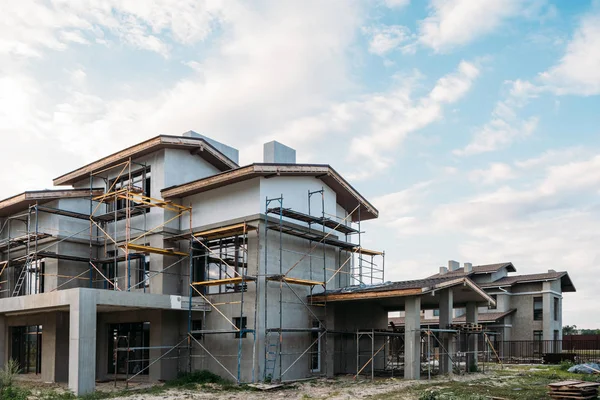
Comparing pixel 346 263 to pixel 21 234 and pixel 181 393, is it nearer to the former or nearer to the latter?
pixel 181 393

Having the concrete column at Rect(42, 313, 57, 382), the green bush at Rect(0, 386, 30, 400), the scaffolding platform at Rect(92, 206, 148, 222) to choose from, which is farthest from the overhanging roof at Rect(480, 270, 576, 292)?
the green bush at Rect(0, 386, 30, 400)

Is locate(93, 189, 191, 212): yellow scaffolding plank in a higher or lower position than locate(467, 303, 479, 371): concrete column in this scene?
higher

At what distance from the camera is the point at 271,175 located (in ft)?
74.6

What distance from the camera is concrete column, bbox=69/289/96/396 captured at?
18703mm

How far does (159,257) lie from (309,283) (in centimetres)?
609

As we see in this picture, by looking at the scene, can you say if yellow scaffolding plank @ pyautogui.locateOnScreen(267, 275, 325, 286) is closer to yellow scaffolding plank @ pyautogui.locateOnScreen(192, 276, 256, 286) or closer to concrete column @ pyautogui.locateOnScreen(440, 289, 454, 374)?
yellow scaffolding plank @ pyautogui.locateOnScreen(192, 276, 256, 286)

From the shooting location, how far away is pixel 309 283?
74.6 feet

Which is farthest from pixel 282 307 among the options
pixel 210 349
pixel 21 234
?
pixel 21 234

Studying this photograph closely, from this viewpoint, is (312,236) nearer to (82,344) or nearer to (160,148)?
(160,148)

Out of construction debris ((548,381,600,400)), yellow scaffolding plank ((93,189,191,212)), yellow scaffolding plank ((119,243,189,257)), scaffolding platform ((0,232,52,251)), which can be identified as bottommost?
construction debris ((548,381,600,400))

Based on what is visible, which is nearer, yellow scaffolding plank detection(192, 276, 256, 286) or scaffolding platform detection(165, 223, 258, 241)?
yellow scaffolding plank detection(192, 276, 256, 286)

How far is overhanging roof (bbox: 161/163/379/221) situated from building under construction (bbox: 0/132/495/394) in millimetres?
58

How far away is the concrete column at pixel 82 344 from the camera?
18703mm

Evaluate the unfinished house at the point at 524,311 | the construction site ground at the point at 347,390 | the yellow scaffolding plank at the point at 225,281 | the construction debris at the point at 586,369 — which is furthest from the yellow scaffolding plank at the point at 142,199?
the unfinished house at the point at 524,311
